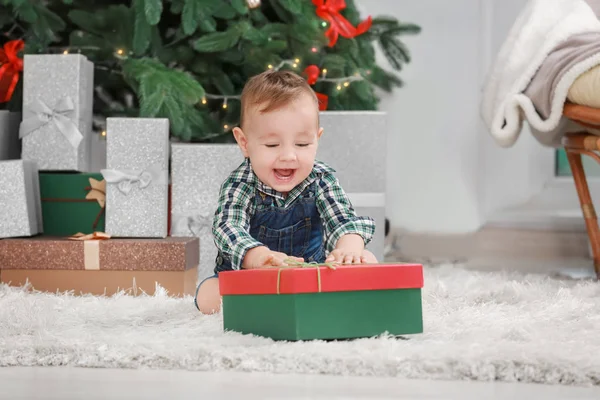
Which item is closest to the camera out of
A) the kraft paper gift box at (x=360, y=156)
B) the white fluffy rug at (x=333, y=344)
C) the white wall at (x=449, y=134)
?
the white fluffy rug at (x=333, y=344)

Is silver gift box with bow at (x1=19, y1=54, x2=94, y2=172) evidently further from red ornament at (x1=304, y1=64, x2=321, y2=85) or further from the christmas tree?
red ornament at (x1=304, y1=64, x2=321, y2=85)

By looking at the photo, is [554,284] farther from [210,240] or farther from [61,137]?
[61,137]

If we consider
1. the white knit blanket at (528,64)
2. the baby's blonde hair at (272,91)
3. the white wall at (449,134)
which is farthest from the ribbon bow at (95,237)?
the white wall at (449,134)

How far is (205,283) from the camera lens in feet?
4.71

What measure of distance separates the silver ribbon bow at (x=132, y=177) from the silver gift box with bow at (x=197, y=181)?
0.06 meters

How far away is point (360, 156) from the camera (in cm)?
203

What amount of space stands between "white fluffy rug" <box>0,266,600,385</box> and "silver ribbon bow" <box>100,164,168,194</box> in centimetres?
44

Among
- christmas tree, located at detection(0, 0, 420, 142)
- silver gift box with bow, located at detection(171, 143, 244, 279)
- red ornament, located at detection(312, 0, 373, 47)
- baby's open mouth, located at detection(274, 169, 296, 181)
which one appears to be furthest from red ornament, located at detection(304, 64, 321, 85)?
baby's open mouth, located at detection(274, 169, 296, 181)

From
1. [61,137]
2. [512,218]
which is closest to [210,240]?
[61,137]

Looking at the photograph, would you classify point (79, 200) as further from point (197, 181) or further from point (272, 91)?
point (272, 91)

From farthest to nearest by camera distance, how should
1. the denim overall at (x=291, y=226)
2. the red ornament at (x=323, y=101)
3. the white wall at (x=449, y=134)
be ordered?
the white wall at (x=449, y=134), the red ornament at (x=323, y=101), the denim overall at (x=291, y=226)

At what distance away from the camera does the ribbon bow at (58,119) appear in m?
1.90

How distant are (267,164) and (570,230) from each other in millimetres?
1839

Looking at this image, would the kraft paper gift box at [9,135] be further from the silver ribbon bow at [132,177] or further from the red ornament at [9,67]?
the silver ribbon bow at [132,177]
